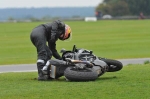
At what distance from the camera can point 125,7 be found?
13700 cm

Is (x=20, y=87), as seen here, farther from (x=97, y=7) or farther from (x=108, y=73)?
→ (x=97, y=7)

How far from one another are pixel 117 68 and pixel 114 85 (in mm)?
2225

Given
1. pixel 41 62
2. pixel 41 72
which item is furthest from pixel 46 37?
pixel 41 72

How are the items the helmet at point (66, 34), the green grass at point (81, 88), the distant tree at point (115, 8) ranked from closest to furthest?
the green grass at point (81, 88), the helmet at point (66, 34), the distant tree at point (115, 8)

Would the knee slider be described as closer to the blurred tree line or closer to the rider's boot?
the rider's boot

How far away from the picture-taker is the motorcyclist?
1405 cm

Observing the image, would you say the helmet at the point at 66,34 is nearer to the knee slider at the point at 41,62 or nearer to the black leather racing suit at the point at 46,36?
the black leather racing suit at the point at 46,36

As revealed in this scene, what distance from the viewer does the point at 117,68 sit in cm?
1488

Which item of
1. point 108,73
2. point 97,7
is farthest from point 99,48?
point 97,7

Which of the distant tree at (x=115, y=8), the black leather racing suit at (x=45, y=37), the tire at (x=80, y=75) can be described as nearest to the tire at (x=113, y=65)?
the tire at (x=80, y=75)

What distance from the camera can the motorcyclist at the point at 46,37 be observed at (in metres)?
14.0

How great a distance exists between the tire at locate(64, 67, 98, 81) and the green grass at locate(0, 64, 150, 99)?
158 millimetres

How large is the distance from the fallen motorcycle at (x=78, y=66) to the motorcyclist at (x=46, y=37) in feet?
0.82

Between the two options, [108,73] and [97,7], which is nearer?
[108,73]
